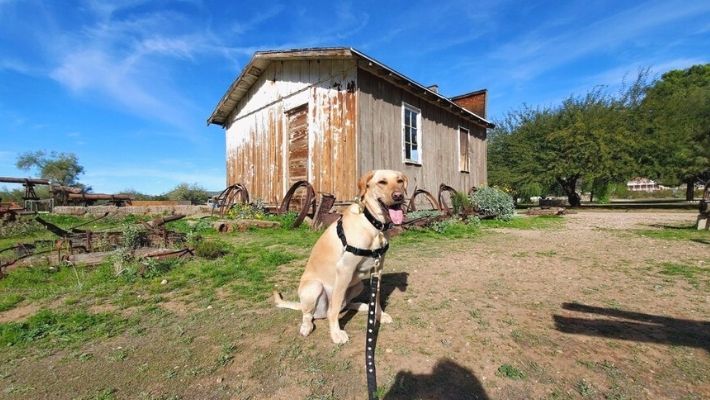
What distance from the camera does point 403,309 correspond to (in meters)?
3.30

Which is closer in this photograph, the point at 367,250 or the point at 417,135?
the point at 367,250

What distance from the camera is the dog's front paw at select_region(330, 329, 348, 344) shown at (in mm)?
2600

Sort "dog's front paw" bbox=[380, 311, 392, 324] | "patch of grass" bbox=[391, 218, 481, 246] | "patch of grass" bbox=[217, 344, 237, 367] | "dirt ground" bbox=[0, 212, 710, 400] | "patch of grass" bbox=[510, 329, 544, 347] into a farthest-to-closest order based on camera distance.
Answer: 1. "patch of grass" bbox=[391, 218, 481, 246]
2. "dog's front paw" bbox=[380, 311, 392, 324]
3. "patch of grass" bbox=[510, 329, 544, 347]
4. "patch of grass" bbox=[217, 344, 237, 367]
5. "dirt ground" bbox=[0, 212, 710, 400]

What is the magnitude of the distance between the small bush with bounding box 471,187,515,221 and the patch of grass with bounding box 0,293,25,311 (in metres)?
11.9

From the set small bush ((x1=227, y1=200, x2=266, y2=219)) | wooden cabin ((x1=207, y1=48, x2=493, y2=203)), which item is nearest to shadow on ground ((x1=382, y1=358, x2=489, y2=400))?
wooden cabin ((x1=207, y1=48, x2=493, y2=203))

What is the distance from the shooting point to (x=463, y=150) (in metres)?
14.2

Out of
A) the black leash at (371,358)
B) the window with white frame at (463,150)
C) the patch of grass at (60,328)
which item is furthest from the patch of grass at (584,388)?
the window with white frame at (463,150)

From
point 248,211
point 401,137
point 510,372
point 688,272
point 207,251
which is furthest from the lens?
point 248,211

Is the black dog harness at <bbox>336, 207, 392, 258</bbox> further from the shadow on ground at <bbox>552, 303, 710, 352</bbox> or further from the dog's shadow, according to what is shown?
the shadow on ground at <bbox>552, 303, 710, 352</bbox>

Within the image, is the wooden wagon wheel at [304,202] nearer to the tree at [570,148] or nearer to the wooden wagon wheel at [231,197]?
the wooden wagon wheel at [231,197]

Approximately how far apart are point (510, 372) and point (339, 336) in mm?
1267

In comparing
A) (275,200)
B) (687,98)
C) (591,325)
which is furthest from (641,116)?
(591,325)

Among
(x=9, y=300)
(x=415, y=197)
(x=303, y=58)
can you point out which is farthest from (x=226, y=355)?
(x=303, y=58)

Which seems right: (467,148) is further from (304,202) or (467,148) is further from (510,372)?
(510,372)
